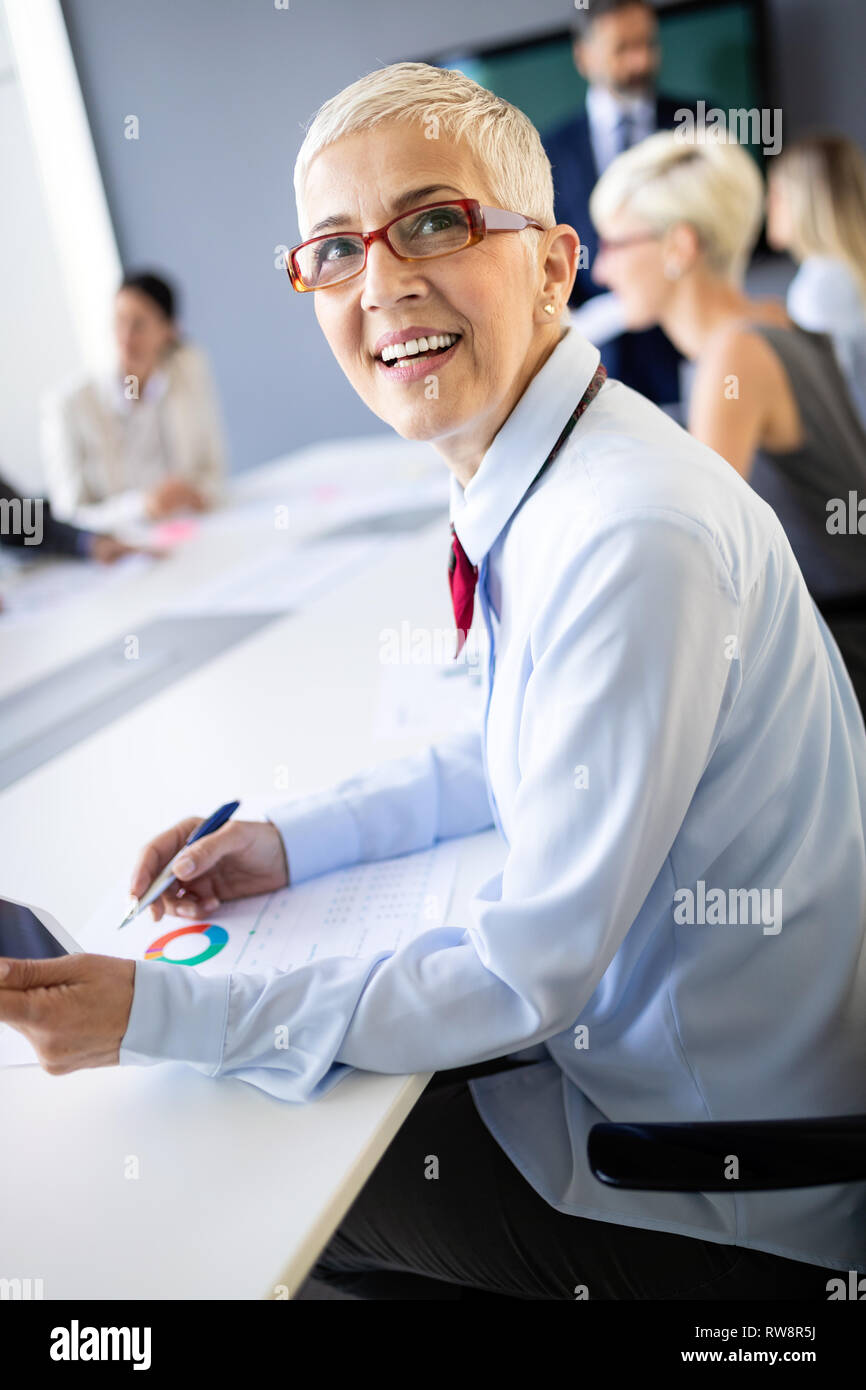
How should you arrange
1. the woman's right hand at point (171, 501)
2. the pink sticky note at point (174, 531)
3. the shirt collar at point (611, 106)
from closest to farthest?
the pink sticky note at point (174, 531), the woman's right hand at point (171, 501), the shirt collar at point (611, 106)

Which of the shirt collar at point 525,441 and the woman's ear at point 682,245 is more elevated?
the woman's ear at point 682,245

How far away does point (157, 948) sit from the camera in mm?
1133

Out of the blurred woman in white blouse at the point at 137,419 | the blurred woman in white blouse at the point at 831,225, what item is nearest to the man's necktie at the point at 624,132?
the blurred woman in white blouse at the point at 831,225

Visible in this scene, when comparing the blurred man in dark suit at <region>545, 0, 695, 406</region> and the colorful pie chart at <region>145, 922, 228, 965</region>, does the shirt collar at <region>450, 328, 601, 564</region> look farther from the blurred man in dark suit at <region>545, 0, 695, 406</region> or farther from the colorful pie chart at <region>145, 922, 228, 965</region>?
the blurred man in dark suit at <region>545, 0, 695, 406</region>

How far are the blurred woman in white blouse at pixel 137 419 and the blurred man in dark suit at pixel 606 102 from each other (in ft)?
5.22

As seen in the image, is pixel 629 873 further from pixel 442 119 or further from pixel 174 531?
pixel 174 531

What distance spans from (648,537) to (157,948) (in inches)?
25.0

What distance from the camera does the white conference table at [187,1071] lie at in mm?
796

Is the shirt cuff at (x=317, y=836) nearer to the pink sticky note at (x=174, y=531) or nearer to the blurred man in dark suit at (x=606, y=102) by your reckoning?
the pink sticky note at (x=174, y=531)

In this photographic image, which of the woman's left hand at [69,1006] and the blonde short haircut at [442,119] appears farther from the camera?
the blonde short haircut at [442,119]

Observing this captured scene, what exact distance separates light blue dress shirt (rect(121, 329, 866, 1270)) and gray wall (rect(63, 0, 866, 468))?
4.61 meters
